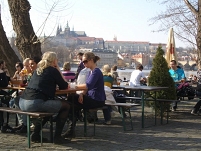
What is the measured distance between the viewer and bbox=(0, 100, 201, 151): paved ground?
618cm

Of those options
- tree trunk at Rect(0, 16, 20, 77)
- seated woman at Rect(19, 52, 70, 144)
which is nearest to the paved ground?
seated woman at Rect(19, 52, 70, 144)

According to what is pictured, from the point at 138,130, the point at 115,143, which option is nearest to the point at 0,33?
the point at 138,130

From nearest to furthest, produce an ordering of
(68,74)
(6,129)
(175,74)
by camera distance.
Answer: (6,129) → (68,74) → (175,74)

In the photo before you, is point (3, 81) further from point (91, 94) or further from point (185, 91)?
point (185, 91)

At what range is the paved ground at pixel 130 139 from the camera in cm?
618

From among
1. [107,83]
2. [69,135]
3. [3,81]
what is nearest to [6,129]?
[3,81]

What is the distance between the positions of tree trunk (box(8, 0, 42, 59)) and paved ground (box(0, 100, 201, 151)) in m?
3.84

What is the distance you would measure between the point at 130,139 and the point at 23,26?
5.90 m

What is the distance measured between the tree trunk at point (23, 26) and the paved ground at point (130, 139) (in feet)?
12.6

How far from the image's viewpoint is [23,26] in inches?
453

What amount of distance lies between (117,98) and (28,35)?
3.64 m

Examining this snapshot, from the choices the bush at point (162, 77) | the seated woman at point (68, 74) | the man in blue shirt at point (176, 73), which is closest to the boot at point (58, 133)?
the bush at point (162, 77)

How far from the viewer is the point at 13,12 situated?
38.3ft

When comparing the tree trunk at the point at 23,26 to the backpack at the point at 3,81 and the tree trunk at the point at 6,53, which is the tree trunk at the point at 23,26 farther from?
the backpack at the point at 3,81
